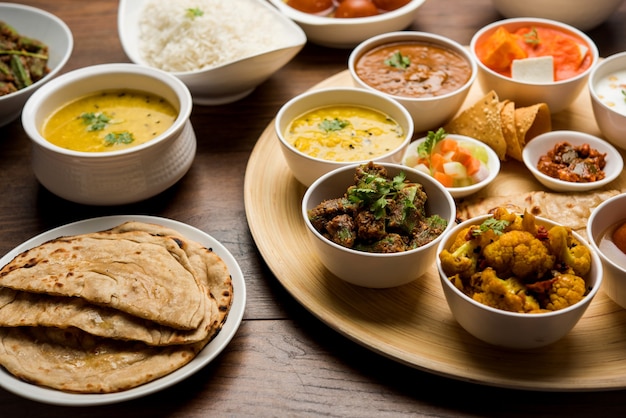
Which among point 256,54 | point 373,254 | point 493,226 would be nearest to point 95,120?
point 256,54

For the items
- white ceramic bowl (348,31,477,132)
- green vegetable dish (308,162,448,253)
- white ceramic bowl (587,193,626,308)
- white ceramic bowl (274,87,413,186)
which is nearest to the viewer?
white ceramic bowl (587,193,626,308)

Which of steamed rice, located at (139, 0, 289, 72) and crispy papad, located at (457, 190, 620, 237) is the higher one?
steamed rice, located at (139, 0, 289, 72)

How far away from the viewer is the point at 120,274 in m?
2.65

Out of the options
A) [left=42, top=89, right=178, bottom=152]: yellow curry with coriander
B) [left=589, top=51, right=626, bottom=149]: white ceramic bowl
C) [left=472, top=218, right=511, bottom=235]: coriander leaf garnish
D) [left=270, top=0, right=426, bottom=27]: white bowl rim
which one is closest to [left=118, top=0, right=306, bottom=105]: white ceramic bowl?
[left=270, top=0, right=426, bottom=27]: white bowl rim

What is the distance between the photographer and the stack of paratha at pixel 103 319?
2467 millimetres

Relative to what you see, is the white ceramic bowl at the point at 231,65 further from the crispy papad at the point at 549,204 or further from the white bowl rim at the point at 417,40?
the crispy papad at the point at 549,204

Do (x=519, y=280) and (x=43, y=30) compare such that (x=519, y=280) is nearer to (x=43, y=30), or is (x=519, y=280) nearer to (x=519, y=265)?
(x=519, y=265)

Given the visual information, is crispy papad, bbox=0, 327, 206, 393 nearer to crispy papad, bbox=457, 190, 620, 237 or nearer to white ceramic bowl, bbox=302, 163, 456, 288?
white ceramic bowl, bbox=302, 163, 456, 288

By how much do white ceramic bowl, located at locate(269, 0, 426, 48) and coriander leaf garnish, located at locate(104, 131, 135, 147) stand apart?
1509 millimetres

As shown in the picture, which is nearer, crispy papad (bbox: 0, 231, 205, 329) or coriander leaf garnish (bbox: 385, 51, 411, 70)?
crispy papad (bbox: 0, 231, 205, 329)

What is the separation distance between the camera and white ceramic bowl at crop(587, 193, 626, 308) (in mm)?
2635

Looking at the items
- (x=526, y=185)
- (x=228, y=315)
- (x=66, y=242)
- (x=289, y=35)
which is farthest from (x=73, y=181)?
(x=526, y=185)

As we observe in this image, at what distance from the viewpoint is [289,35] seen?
4.21 metres

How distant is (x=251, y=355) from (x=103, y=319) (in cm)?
58
